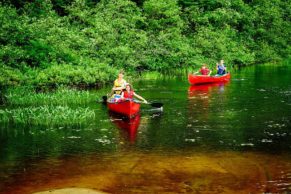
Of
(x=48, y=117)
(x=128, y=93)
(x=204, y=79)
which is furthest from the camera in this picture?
(x=204, y=79)

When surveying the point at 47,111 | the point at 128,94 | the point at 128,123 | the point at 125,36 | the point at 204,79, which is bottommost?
the point at 128,123

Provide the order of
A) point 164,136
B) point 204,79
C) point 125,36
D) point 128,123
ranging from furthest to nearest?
point 125,36, point 204,79, point 128,123, point 164,136

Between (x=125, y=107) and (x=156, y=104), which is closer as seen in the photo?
(x=125, y=107)

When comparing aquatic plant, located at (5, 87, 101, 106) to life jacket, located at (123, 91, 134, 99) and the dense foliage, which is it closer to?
the dense foliage

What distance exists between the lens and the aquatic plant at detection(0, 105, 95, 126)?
A: 1642 centimetres

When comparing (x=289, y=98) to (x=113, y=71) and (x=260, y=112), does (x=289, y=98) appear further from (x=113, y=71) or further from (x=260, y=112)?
(x=113, y=71)

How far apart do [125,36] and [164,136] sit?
75.2ft

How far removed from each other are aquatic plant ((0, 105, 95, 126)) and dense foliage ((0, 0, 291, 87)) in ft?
20.5

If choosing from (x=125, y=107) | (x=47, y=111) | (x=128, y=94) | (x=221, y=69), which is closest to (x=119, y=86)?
(x=128, y=94)

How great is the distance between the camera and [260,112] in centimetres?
1841

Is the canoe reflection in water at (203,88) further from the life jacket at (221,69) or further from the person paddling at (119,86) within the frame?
the person paddling at (119,86)

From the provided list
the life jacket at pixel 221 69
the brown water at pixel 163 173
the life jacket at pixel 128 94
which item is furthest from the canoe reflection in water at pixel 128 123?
the life jacket at pixel 221 69

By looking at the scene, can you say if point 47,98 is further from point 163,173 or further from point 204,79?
point 204,79

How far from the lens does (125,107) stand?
17594mm
